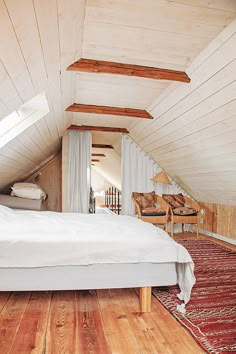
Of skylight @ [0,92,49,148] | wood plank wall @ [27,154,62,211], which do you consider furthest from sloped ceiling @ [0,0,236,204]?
wood plank wall @ [27,154,62,211]

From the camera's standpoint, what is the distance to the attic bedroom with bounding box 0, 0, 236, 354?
159 cm

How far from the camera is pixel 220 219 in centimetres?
463

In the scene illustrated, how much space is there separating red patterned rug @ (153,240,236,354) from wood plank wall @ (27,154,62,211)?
3.45 meters

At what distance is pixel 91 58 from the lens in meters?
2.30

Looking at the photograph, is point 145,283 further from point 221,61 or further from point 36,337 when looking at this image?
point 221,61

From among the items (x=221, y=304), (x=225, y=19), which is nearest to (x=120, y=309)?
(x=221, y=304)

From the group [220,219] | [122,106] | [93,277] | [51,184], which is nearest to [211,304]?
[93,277]

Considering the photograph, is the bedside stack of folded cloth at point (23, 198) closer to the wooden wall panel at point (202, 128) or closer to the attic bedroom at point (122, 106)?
the attic bedroom at point (122, 106)

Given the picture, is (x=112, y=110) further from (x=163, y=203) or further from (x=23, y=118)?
(x=163, y=203)

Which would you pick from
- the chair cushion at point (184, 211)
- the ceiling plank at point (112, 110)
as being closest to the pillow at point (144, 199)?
the chair cushion at point (184, 211)

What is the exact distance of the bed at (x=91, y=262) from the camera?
190 cm

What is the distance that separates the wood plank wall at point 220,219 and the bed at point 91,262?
2.56 meters

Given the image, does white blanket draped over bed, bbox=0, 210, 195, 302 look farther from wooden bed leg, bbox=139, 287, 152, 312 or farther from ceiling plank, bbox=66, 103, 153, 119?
ceiling plank, bbox=66, 103, 153, 119

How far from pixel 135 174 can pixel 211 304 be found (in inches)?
135
